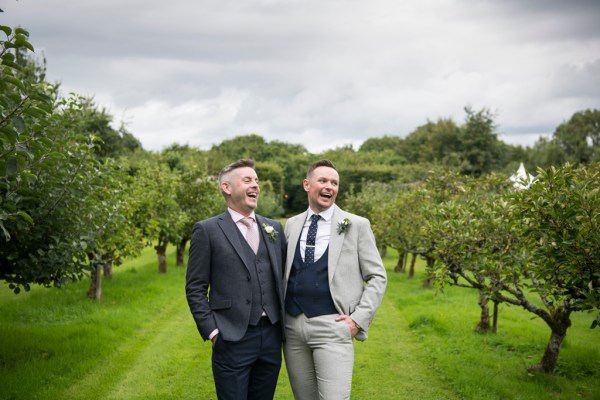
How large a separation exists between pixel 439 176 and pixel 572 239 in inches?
334

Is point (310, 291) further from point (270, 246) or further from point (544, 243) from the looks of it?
point (544, 243)

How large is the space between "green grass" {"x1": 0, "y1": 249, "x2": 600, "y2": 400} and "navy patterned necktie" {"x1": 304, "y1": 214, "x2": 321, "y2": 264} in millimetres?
3629

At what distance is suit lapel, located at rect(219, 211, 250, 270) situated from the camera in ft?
15.6

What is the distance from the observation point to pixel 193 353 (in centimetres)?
961

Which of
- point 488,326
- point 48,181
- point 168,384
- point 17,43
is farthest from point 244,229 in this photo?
point 488,326

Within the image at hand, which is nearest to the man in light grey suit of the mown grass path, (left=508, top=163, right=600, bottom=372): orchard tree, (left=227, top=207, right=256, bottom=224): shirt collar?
(left=227, top=207, right=256, bottom=224): shirt collar

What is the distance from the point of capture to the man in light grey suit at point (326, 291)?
15.2ft

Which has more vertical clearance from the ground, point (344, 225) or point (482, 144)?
point (482, 144)

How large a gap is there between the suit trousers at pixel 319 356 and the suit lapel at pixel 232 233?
739 millimetres

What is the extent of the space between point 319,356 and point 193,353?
18.3 feet

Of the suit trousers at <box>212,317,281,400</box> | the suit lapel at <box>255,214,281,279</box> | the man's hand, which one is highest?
the suit lapel at <box>255,214,281,279</box>

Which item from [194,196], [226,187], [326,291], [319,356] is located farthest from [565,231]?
[194,196]

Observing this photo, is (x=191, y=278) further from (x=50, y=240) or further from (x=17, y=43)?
(x=50, y=240)

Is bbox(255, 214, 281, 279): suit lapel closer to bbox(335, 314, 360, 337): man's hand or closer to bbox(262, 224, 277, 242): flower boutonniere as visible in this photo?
bbox(262, 224, 277, 242): flower boutonniere
